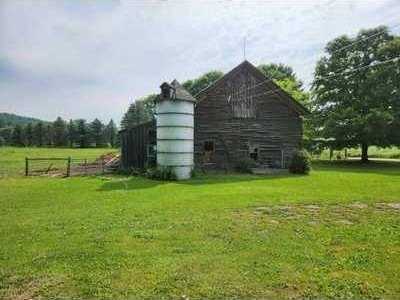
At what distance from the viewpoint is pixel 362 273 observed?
584 centimetres

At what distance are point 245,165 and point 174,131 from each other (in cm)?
670

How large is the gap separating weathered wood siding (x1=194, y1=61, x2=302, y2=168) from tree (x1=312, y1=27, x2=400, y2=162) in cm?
637

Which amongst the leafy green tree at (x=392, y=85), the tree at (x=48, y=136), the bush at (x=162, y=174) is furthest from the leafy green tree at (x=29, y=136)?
the leafy green tree at (x=392, y=85)

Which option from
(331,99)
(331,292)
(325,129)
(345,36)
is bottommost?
(331,292)

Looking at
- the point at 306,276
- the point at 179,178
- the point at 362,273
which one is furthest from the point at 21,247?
the point at 179,178

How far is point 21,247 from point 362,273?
6.17 metres

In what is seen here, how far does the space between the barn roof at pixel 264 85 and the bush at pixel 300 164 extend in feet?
15.5

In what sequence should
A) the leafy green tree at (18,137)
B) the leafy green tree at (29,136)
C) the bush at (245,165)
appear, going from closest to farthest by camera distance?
the bush at (245,165) < the leafy green tree at (29,136) < the leafy green tree at (18,137)

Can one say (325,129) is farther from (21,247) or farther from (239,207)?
(21,247)

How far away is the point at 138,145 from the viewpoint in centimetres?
2627

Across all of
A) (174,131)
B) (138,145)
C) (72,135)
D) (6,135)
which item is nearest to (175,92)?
(174,131)

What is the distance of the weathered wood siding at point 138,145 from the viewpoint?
25.4m

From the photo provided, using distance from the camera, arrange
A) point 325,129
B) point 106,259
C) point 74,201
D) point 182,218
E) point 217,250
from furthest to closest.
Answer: point 325,129 < point 74,201 < point 182,218 < point 217,250 < point 106,259

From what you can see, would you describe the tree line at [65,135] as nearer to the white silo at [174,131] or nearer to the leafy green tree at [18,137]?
the leafy green tree at [18,137]
